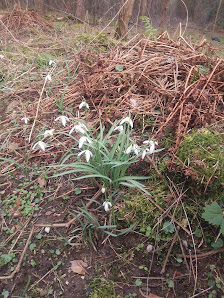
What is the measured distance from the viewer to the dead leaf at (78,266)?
1468mm

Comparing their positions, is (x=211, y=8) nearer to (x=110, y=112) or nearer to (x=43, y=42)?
(x=43, y=42)

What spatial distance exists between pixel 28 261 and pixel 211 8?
8969 millimetres

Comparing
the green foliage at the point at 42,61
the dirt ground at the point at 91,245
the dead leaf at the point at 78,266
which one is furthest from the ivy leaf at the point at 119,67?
the dead leaf at the point at 78,266

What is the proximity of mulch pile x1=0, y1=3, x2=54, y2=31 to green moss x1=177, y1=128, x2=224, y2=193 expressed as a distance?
4.65 metres

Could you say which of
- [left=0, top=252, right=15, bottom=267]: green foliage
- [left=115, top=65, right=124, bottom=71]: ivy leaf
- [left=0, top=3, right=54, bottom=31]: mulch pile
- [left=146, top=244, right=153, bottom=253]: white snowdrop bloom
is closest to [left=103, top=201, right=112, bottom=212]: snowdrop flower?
[left=146, top=244, right=153, bottom=253]: white snowdrop bloom

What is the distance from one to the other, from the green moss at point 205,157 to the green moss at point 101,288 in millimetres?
867

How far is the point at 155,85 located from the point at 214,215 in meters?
1.50

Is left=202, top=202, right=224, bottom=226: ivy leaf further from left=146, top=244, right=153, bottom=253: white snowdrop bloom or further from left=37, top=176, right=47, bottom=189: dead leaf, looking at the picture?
left=37, top=176, right=47, bottom=189: dead leaf

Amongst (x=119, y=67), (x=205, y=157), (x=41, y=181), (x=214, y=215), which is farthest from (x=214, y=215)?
(x=119, y=67)

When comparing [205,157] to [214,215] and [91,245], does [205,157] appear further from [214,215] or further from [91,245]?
[91,245]

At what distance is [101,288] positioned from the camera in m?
1.40

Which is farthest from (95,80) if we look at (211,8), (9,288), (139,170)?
(211,8)

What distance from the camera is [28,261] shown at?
59.9 inches

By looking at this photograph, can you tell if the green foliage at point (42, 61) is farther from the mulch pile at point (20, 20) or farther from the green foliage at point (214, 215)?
the green foliage at point (214, 215)
